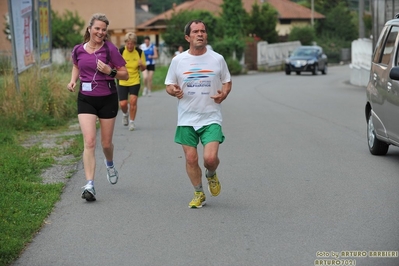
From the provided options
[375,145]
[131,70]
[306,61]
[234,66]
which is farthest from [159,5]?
[375,145]

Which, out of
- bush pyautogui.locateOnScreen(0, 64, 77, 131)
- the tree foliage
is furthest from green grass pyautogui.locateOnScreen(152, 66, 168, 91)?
bush pyautogui.locateOnScreen(0, 64, 77, 131)

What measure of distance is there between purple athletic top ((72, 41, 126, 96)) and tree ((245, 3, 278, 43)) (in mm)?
56435

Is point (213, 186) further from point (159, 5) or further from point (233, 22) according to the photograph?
point (159, 5)

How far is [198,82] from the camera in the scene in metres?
7.93

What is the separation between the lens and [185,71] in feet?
25.9

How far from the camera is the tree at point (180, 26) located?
53344 mm

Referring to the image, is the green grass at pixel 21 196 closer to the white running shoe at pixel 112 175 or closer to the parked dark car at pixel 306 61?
the white running shoe at pixel 112 175

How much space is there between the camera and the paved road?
6.36m

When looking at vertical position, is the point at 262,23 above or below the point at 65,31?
below

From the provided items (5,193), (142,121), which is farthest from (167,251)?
(142,121)

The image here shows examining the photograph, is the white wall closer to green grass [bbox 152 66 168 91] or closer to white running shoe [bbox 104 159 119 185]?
green grass [bbox 152 66 168 91]

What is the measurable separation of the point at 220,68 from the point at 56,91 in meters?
10.1

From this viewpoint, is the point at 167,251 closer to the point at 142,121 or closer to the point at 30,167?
the point at 30,167

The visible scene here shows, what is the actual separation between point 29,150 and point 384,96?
16.5 feet
